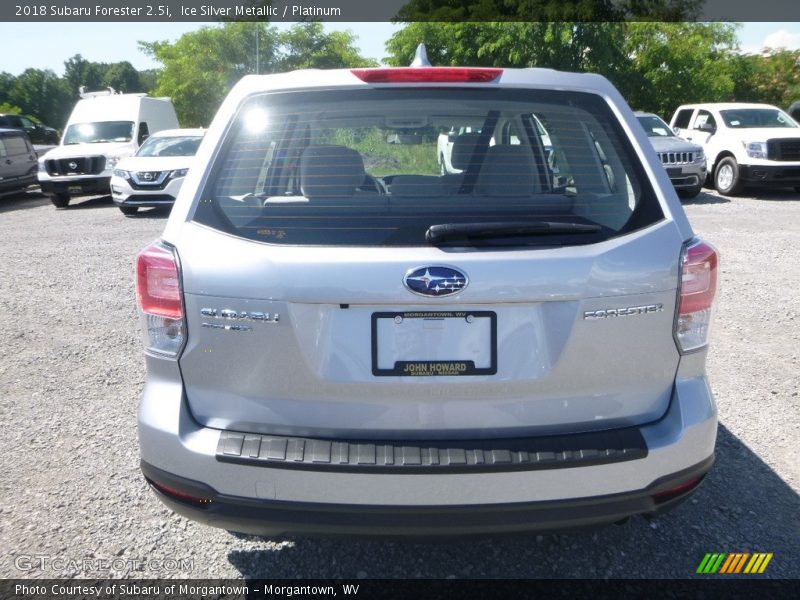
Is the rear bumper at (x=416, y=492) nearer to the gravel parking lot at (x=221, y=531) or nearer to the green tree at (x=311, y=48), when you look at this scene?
the gravel parking lot at (x=221, y=531)

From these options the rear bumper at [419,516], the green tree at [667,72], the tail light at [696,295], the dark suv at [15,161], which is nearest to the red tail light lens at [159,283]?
the rear bumper at [419,516]

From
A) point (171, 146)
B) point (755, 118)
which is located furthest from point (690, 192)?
point (171, 146)

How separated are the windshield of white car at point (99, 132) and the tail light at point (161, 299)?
16.0 m

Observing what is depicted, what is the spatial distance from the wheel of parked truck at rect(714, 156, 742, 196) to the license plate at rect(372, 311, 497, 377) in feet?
47.4

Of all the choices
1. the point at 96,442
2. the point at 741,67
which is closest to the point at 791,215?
the point at 96,442

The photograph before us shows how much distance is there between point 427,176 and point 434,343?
2.20 ft

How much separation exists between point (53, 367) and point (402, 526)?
13.0 ft

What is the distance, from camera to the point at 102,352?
553 centimetres

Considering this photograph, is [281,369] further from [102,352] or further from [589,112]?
[102,352]

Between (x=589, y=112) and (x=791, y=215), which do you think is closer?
(x=589, y=112)

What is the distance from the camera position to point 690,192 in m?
14.6

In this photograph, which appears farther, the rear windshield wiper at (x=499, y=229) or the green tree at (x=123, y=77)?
the green tree at (x=123, y=77)

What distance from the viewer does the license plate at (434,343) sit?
218 centimetres

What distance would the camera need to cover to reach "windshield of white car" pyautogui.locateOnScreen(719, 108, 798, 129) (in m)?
15.5
